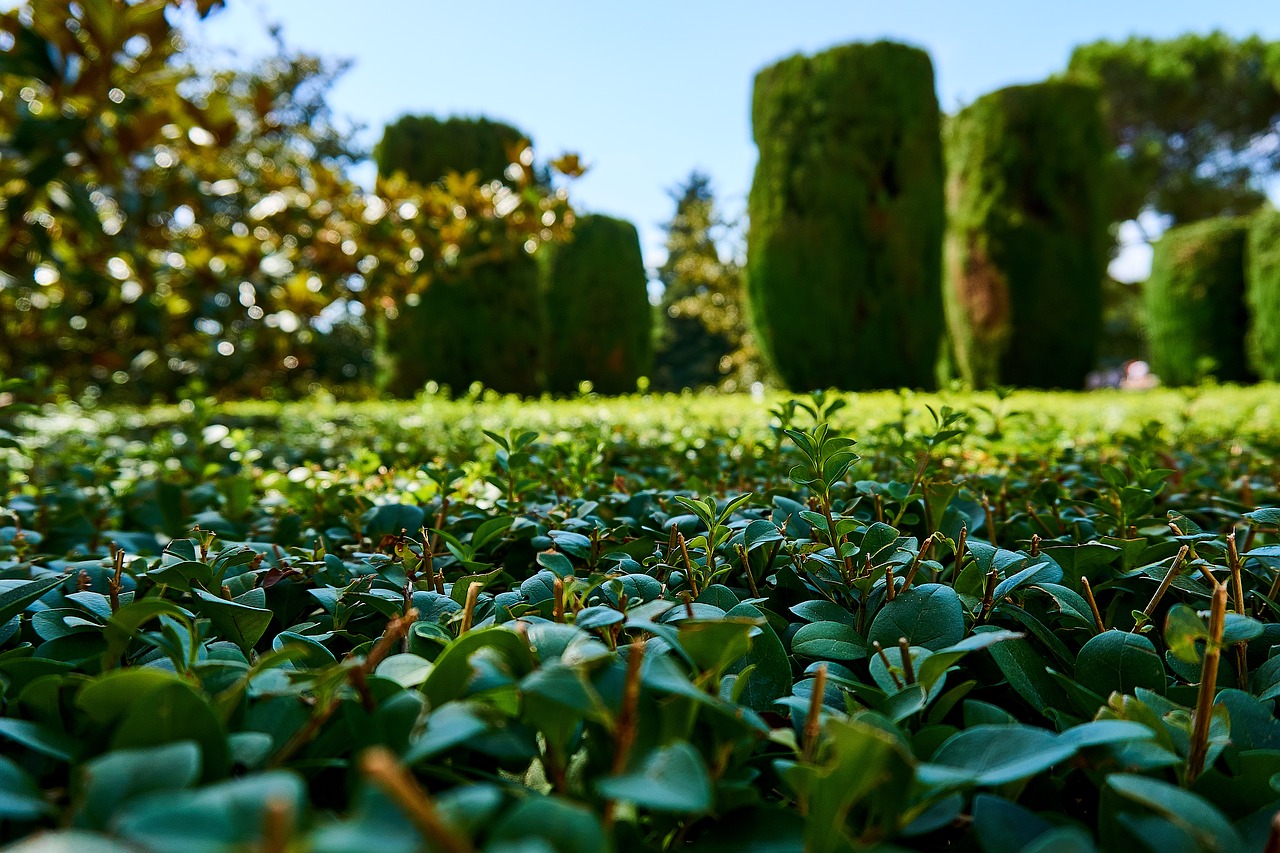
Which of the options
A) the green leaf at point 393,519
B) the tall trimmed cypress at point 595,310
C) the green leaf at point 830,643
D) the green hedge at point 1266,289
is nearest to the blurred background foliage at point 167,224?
the green leaf at point 393,519

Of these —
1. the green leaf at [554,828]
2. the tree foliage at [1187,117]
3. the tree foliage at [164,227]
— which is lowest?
the green leaf at [554,828]

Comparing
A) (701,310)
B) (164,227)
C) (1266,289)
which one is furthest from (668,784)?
(701,310)

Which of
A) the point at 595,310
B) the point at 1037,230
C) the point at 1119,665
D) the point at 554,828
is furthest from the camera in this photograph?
the point at 595,310

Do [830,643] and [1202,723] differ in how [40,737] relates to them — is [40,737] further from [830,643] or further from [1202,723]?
[1202,723]

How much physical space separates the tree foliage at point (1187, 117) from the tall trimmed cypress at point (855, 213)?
20.0 metres

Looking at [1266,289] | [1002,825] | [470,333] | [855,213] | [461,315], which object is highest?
[855,213]

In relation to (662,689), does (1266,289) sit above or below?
above

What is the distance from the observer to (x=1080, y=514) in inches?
56.5

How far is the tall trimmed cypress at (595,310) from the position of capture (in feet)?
48.6

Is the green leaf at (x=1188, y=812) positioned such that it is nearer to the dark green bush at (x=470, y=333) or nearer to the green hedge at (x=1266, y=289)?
the dark green bush at (x=470, y=333)

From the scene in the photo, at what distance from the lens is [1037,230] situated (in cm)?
1201

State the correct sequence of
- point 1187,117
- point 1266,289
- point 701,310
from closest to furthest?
point 1266,289
point 701,310
point 1187,117

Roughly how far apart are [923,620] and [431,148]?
11853 millimetres

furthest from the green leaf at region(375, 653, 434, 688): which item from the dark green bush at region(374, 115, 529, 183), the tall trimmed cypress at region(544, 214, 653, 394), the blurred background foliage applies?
the tall trimmed cypress at region(544, 214, 653, 394)
